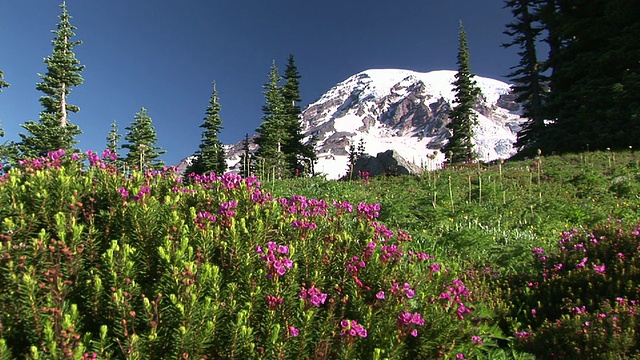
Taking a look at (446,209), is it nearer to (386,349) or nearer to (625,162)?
(386,349)

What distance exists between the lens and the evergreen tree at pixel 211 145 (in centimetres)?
4516

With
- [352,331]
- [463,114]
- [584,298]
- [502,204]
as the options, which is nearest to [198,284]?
[352,331]

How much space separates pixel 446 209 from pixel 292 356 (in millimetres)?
7860

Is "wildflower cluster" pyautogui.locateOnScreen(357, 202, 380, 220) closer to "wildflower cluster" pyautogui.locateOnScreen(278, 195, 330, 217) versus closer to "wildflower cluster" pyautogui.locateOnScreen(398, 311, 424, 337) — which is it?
"wildflower cluster" pyautogui.locateOnScreen(278, 195, 330, 217)

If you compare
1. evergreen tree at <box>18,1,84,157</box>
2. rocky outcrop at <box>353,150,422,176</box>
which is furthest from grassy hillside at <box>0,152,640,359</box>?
evergreen tree at <box>18,1,84,157</box>

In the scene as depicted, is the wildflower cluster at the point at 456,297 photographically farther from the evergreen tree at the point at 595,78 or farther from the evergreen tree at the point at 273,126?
the evergreen tree at the point at 273,126

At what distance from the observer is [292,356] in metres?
2.20

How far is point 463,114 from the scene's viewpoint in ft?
142

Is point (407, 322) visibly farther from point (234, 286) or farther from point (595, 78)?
point (595, 78)

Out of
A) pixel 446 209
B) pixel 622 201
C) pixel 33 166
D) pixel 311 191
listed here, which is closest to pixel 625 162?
pixel 622 201

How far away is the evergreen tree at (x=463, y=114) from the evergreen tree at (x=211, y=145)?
26.2 meters

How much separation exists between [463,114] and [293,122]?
65.4 ft

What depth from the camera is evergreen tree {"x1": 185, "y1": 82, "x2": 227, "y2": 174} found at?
45.2m

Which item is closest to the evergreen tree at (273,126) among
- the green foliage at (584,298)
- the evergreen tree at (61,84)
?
the evergreen tree at (61,84)
